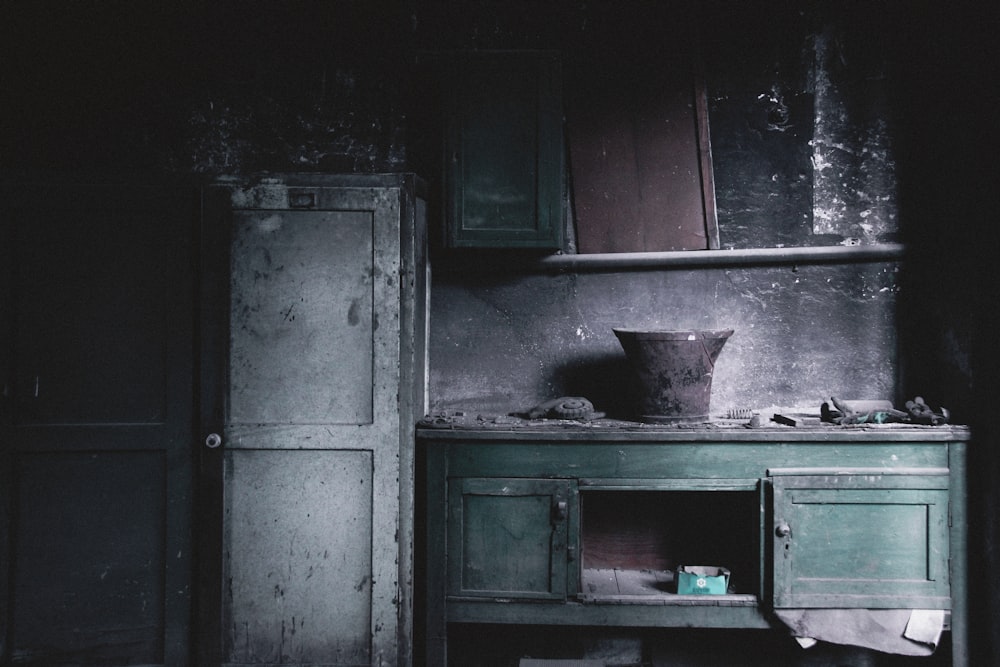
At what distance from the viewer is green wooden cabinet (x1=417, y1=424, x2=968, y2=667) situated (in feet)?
8.51

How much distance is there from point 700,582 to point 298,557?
5.28 ft

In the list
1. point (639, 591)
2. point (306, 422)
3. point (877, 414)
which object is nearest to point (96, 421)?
point (306, 422)

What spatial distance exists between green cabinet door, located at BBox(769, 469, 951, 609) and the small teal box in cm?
22

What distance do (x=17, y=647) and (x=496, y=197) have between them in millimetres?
2583

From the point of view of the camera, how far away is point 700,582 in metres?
2.74

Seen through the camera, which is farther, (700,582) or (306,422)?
(700,582)

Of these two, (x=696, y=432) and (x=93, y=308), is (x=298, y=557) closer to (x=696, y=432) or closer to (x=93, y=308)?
(x=93, y=308)

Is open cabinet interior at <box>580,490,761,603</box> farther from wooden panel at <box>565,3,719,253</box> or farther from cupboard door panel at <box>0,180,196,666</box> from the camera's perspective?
cupboard door panel at <box>0,180,196,666</box>

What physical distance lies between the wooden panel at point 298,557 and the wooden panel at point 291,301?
20cm

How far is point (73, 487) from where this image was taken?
2607mm

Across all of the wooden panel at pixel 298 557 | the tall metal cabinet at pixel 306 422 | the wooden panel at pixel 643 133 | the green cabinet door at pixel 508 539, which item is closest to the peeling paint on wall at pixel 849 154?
the wooden panel at pixel 643 133

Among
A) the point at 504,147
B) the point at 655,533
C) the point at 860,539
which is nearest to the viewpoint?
the point at 860,539

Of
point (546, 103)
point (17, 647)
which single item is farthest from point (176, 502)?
point (546, 103)

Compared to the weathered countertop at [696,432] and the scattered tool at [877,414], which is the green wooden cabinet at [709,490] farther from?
the scattered tool at [877,414]
